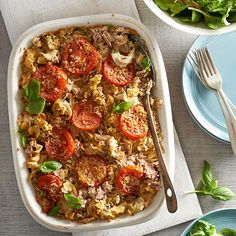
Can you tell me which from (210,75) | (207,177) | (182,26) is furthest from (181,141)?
(182,26)

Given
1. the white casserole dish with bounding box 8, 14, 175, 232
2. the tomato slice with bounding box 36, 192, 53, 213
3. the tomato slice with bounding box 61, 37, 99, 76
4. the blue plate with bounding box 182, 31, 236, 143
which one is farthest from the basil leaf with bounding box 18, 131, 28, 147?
the blue plate with bounding box 182, 31, 236, 143

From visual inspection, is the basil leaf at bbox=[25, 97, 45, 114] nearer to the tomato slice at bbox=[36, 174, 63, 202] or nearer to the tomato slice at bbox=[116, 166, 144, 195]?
the tomato slice at bbox=[36, 174, 63, 202]

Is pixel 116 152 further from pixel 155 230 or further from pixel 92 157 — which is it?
pixel 155 230

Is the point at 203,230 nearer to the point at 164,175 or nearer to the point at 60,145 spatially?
the point at 164,175

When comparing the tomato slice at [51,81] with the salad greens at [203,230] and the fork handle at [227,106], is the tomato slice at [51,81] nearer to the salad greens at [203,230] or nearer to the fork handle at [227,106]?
the fork handle at [227,106]

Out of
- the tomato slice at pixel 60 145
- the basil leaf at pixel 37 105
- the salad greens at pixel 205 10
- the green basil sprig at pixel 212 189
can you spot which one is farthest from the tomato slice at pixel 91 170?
the salad greens at pixel 205 10

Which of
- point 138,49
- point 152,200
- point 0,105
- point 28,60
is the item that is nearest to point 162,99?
point 138,49

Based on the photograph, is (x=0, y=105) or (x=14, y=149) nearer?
(x=14, y=149)
